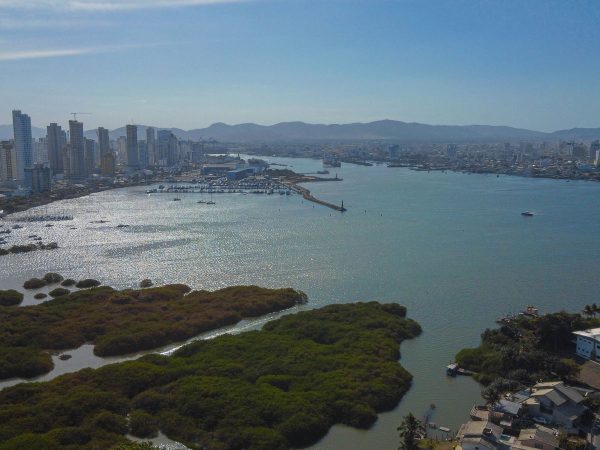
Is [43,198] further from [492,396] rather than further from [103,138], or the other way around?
[492,396]

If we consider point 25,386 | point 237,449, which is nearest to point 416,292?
point 237,449

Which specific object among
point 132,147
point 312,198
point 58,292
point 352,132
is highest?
point 352,132

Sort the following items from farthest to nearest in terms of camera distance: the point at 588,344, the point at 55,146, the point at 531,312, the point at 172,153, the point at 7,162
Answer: the point at 172,153 → the point at 55,146 → the point at 7,162 → the point at 531,312 → the point at 588,344

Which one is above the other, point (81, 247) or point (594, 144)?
point (594, 144)

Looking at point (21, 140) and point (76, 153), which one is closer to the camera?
point (21, 140)

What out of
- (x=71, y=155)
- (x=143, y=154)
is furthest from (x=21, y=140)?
(x=143, y=154)

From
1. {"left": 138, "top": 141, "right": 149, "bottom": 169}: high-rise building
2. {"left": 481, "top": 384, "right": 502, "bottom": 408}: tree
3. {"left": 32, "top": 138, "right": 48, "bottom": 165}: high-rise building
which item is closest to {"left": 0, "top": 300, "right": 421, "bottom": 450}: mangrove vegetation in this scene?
{"left": 481, "top": 384, "right": 502, "bottom": 408}: tree

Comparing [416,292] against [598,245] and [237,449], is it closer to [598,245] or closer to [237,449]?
[237,449]
